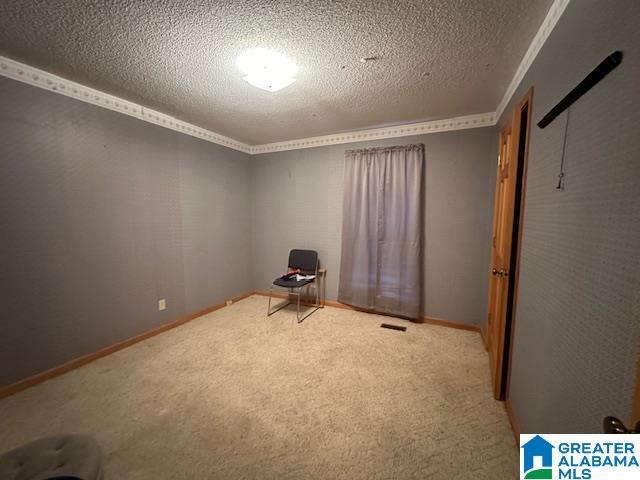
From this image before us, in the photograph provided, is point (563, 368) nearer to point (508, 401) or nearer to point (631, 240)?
point (631, 240)

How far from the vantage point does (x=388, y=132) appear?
3.10m

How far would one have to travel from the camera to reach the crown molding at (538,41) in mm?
1208

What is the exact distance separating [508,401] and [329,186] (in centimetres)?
284

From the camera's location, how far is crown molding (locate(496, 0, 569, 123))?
3.96 feet

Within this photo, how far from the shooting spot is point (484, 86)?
2.07 meters

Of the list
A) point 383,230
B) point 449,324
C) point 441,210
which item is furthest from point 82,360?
point 441,210

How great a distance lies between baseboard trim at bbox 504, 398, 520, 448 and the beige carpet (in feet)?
0.13

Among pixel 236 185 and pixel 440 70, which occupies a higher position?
pixel 440 70

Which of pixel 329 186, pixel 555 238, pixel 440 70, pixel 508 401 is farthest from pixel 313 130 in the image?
pixel 508 401

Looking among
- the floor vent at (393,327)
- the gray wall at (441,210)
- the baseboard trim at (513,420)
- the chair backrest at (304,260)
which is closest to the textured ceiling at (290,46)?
the gray wall at (441,210)

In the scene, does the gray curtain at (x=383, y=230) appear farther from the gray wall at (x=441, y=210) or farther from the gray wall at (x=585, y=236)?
the gray wall at (x=585, y=236)

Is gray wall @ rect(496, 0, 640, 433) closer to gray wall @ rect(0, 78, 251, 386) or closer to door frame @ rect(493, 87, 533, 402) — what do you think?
door frame @ rect(493, 87, 533, 402)

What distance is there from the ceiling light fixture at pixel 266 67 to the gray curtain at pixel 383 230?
1.63 metres

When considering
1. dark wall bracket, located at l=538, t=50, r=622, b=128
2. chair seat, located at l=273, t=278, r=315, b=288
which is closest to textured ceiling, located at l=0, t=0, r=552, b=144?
dark wall bracket, located at l=538, t=50, r=622, b=128
